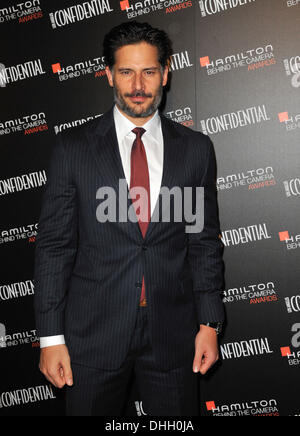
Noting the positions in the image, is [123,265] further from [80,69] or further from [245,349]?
[80,69]

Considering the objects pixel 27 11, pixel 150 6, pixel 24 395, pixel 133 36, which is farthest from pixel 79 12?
pixel 24 395

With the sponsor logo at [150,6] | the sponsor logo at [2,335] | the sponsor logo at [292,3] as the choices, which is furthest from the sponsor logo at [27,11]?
the sponsor logo at [2,335]

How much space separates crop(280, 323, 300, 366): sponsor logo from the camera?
2775 mm

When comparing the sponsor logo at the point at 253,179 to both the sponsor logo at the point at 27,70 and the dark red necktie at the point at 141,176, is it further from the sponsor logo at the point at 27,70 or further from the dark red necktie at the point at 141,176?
the sponsor logo at the point at 27,70

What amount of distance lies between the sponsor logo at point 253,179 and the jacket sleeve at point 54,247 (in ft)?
4.24

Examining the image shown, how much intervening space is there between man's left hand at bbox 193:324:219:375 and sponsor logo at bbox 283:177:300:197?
1.22 meters

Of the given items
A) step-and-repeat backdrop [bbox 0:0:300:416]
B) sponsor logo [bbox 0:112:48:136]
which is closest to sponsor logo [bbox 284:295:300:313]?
step-and-repeat backdrop [bbox 0:0:300:416]

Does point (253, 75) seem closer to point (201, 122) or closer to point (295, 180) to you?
point (201, 122)

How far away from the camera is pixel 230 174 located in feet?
9.11

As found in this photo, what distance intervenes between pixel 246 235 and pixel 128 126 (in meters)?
1.23

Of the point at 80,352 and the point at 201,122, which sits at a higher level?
the point at 201,122

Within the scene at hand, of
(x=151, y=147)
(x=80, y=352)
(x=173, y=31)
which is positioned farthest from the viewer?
(x=173, y=31)
